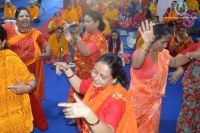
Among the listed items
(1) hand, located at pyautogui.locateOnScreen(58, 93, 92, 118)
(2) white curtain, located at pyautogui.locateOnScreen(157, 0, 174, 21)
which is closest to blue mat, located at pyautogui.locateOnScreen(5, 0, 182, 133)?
(1) hand, located at pyautogui.locateOnScreen(58, 93, 92, 118)

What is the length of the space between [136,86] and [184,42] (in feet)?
11.2

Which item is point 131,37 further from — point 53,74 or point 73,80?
point 73,80

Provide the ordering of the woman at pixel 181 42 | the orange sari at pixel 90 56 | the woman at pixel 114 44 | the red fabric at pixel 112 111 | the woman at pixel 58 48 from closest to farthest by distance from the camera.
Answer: the red fabric at pixel 112 111
the orange sari at pixel 90 56
the woman at pixel 114 44
the woman at pixel 181 42
the woman at pixel 58 48

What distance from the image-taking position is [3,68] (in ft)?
6.72

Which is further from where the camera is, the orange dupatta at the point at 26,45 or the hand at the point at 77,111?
the orange dupatta at the point at 26,45

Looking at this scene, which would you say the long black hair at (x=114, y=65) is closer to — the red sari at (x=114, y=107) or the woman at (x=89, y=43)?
the red sari at (x=114, y=107)

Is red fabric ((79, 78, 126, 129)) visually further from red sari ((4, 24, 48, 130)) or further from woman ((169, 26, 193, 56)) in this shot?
woman ((169, 26, 193, 56))

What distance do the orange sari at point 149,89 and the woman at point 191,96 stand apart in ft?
0.76

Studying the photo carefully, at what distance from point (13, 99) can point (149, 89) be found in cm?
109

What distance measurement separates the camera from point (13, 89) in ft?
6.71

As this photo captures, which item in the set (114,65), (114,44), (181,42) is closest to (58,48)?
(114,44)

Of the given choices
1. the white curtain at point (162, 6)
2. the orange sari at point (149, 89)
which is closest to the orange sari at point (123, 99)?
the orange sari at point (149, 89)

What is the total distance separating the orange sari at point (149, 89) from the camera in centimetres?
245

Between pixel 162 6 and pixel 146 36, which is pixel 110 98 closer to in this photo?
pixel 146 36
